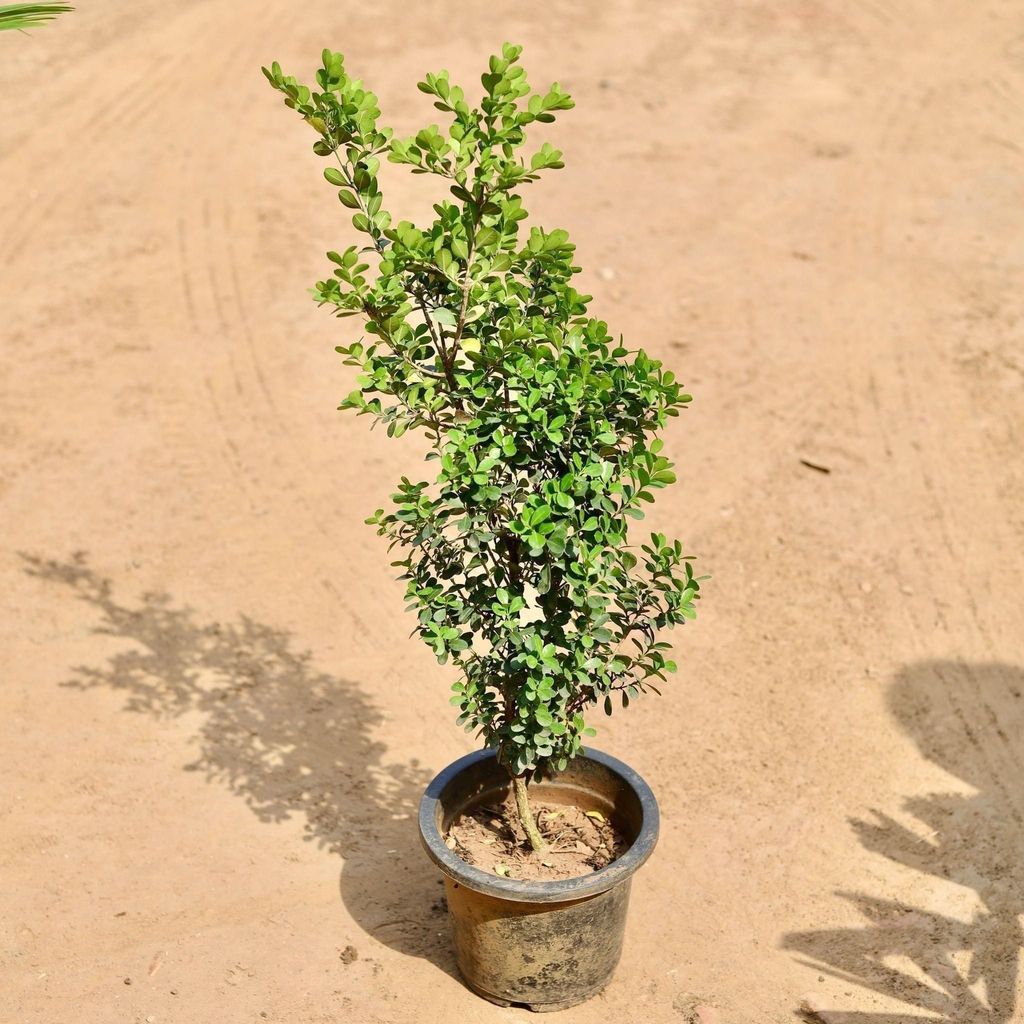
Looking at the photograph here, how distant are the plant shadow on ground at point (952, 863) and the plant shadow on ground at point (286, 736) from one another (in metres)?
1.55

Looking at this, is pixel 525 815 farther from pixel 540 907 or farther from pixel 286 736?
pixel 286 736

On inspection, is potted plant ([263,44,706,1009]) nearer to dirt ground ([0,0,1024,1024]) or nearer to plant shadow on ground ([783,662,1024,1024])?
dirt ground ([0,0,1024,1024])

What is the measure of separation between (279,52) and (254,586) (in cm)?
717

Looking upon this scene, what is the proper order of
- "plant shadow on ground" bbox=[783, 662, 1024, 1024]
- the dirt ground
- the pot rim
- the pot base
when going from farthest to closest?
the dirt ground
"plant shadow on ground" bbox=[783, 662, 1024, 1024]
the pot base
the pot rim

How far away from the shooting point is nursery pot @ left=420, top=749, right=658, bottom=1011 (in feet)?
13.6

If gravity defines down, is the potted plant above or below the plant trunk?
above

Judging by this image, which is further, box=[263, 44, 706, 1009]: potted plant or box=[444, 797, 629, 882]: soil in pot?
box=[444, 797, 629, 882]: soil in pot

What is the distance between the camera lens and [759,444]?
7875mm

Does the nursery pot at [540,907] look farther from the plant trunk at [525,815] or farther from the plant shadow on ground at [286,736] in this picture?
the plant shadow on ground at [286,736]

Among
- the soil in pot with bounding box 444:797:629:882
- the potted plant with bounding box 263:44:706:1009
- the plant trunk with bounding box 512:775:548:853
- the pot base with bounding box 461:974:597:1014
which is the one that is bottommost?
the pot base with bounding box 461:974:597:1014

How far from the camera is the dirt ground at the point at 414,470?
Answer: 16.0ft

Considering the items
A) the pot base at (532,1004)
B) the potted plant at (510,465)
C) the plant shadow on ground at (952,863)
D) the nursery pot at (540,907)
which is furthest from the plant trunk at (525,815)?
the plant shadow on ground at (952,863)

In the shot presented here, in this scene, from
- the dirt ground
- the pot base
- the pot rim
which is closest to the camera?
the pot rim

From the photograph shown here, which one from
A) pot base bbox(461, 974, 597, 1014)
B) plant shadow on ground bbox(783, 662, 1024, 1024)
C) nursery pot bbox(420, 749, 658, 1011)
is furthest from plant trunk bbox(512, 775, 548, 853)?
plant shadow on ground bbox(783, 662, 1024, 1024)
